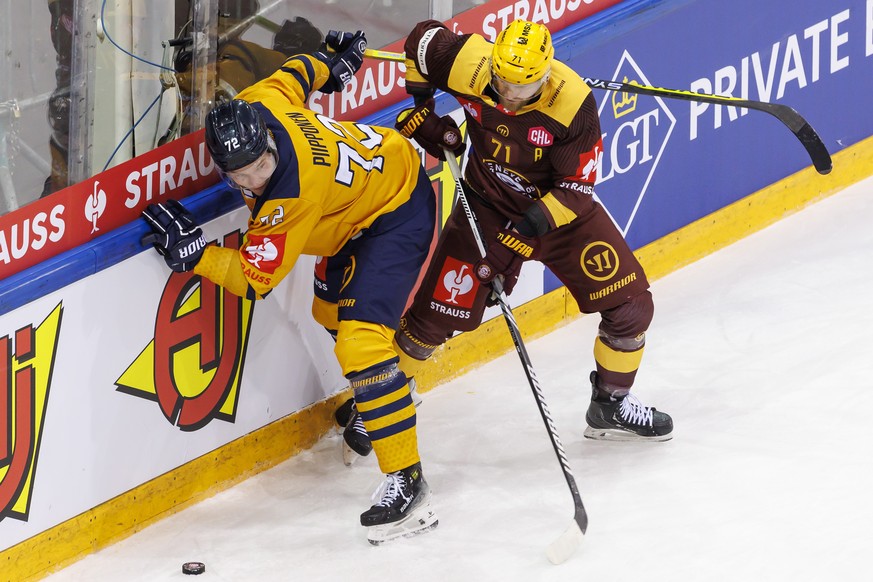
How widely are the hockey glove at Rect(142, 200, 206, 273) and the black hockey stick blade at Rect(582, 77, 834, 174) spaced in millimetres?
1227

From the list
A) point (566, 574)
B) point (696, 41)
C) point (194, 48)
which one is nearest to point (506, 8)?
point (696, 41)

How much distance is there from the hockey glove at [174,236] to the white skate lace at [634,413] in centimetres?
140

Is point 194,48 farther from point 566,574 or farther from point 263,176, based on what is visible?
point 566,574

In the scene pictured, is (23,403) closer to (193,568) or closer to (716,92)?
(193,568)

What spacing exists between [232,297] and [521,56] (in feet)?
3.65

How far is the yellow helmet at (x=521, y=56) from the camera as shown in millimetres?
3840

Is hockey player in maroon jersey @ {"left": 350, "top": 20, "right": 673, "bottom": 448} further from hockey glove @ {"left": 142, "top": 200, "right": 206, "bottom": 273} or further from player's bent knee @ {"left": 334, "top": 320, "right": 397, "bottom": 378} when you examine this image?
hockey glove @ {"left": 142, "top": 200, "right": 206, "bottom": 273}

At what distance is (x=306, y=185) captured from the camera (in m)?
3.84

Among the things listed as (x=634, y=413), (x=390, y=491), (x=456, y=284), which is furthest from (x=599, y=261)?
(x=390, y=491)

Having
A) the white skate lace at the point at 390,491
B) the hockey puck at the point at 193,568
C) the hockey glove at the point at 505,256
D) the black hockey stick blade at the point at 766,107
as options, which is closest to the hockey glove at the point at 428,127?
the hockey glove at the point at 505,256

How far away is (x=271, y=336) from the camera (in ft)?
14.5

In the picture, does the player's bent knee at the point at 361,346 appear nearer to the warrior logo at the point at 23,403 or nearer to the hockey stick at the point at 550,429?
the hockey stick at the point at 550,429

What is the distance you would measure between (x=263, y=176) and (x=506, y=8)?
149 centimetres

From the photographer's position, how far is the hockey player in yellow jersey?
3.82 metres
